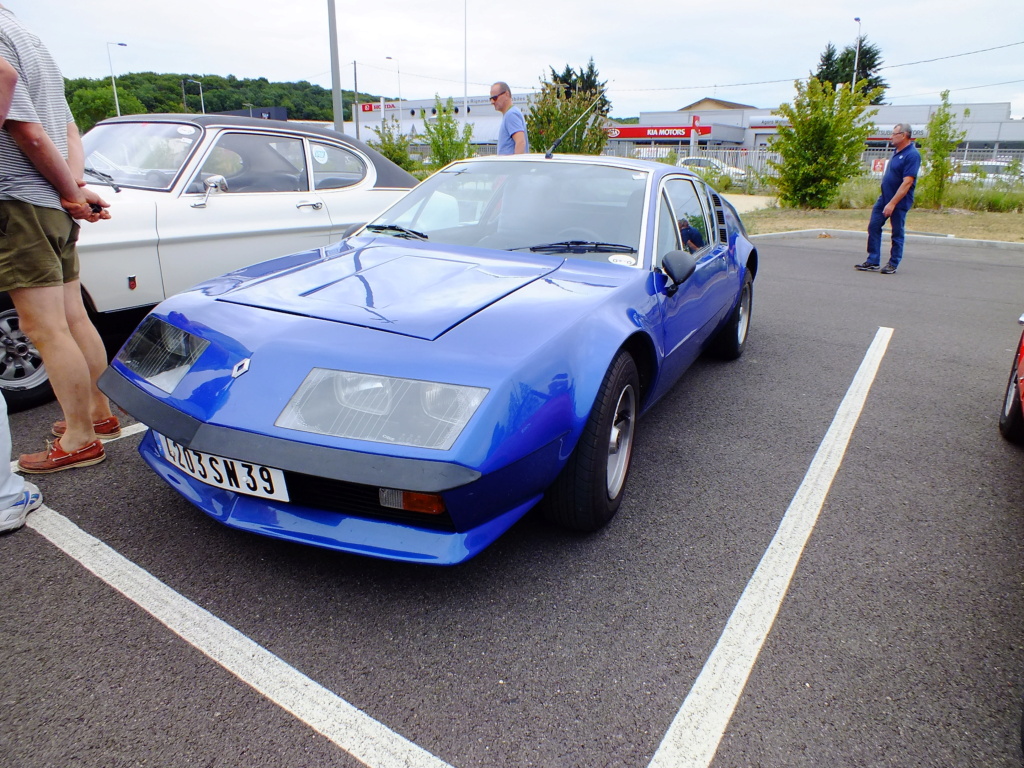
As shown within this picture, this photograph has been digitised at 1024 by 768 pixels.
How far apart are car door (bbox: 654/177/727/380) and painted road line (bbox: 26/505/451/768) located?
74.6 inches

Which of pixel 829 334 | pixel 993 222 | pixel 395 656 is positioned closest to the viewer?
pixel 395 656

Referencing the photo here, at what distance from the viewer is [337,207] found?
16.2 feet

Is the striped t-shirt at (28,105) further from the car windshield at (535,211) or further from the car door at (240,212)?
the car windshield at (535,211)

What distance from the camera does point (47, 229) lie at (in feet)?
8.88

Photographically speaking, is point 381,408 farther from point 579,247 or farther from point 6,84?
point 6,84

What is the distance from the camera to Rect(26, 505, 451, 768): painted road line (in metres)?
1.61

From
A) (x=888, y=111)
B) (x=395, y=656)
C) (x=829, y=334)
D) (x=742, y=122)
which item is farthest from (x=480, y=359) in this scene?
(x=742, y=122)

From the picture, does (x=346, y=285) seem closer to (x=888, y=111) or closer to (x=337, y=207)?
(x=337, y=207)

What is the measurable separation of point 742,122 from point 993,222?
57.3m

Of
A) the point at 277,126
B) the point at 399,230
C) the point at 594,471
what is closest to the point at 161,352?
the point at 399,230

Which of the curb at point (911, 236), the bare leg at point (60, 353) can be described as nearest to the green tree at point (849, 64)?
the curb at point (911, 236)

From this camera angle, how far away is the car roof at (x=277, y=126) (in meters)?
4.46

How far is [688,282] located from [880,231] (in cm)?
682

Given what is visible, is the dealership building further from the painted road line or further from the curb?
the painted road line
